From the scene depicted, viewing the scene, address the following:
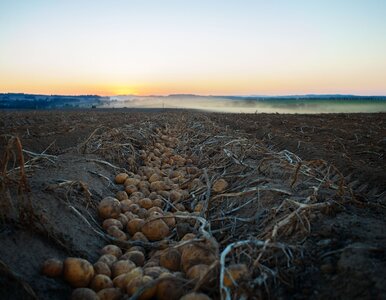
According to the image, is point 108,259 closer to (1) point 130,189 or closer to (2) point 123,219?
(2) point 123,219

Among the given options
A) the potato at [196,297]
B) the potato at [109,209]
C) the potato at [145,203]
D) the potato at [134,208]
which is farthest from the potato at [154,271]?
the potato at [145,203]

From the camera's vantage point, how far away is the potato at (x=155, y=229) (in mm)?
2395

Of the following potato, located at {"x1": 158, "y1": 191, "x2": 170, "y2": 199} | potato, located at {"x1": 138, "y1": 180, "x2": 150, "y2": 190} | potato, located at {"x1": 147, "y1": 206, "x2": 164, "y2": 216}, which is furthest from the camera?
potato, located at {"x1": 138, "y1": 180, "x2": 150, "y2": 190}

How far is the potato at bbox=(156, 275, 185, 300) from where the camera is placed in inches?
62.4

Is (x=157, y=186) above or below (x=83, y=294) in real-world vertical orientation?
above

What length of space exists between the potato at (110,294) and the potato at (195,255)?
0.38 meters

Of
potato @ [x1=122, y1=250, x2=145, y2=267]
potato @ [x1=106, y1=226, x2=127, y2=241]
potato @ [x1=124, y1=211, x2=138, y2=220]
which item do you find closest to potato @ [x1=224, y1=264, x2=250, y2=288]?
potato @ [x1=122, y1=250, x2=145, y2=267]

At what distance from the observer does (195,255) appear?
181cm

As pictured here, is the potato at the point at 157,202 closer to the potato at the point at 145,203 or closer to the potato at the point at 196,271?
the potato at the point at 145,203

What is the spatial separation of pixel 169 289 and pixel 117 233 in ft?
2.88

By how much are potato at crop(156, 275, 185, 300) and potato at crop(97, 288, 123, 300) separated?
0.70 feet

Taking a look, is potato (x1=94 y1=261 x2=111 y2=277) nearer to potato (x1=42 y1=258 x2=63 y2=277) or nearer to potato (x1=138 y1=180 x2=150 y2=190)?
potato (x1=42 y1=258 x2=63 y2=277)

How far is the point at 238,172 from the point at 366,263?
2.25m

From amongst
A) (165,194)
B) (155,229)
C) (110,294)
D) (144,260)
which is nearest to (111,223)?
(155,229)
